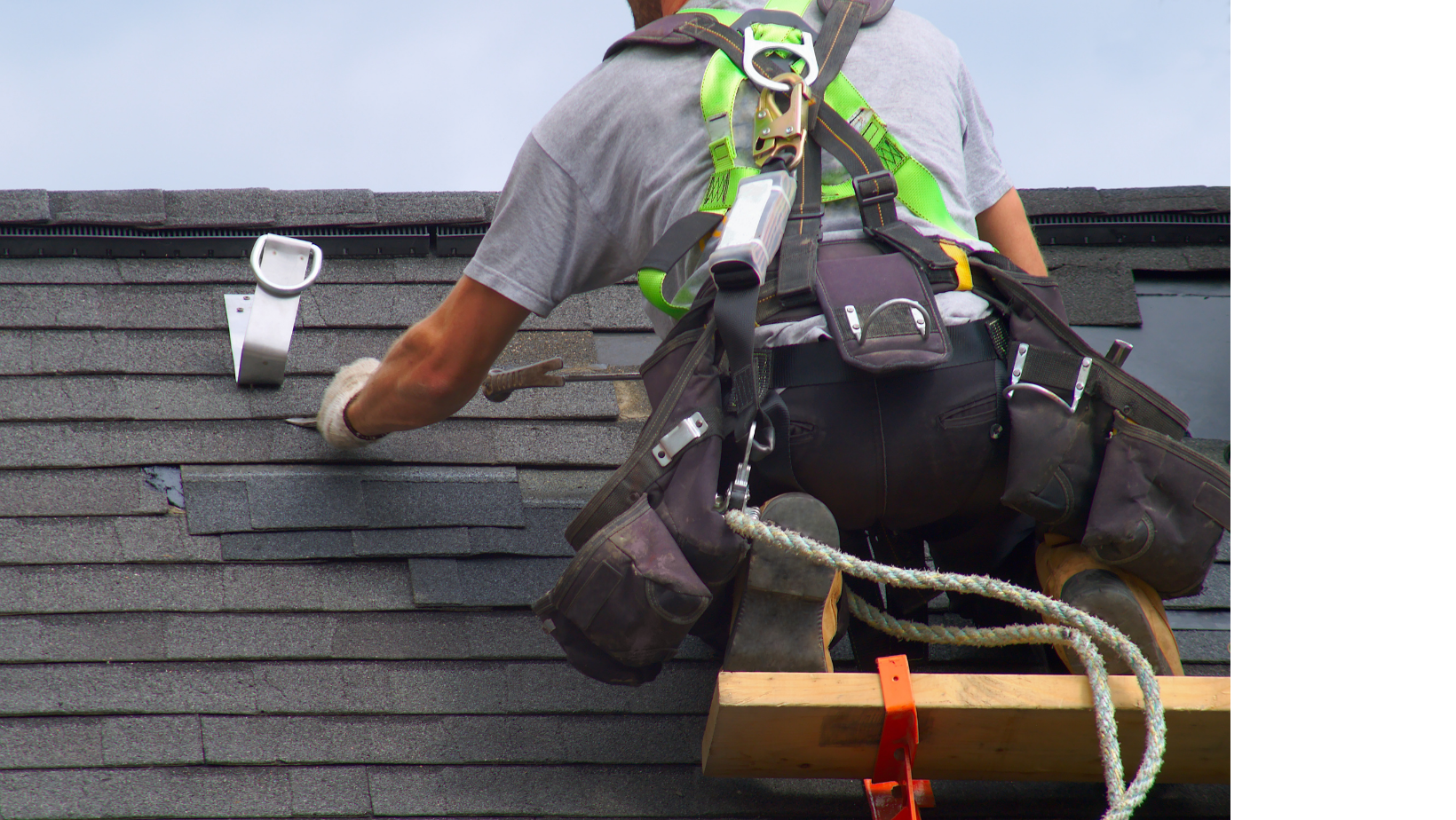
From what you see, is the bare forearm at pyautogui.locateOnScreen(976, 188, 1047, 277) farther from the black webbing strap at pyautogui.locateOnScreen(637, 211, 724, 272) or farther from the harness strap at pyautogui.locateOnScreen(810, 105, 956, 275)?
the black webbing strap at pyautogui.locateOnScreen(637, 211, 724, 272)

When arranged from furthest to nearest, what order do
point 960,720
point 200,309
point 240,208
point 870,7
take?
point 240,208, point 200,309, point 870,7, point 960,720

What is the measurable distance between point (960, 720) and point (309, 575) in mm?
1366

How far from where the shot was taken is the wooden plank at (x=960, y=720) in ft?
5.11

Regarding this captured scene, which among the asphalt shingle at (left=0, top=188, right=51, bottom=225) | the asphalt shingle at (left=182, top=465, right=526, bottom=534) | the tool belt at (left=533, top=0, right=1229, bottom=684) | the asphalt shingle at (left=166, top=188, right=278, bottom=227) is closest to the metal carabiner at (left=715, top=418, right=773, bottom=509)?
the tool belt at (left=533, top=0, right=1229, bottom=684)

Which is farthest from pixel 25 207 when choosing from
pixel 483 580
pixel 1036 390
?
pixel 1036 390

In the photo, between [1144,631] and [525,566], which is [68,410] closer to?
[525,566]

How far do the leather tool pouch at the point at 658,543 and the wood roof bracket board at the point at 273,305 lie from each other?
1.19 m

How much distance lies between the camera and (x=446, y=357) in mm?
2188

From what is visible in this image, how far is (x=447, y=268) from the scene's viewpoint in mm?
2971

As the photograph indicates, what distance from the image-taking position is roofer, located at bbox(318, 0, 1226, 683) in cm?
164

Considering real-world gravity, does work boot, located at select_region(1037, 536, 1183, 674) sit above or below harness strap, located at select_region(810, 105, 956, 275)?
below

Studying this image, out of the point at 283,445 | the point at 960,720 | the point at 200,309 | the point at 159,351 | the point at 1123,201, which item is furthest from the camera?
the point at 1123,201

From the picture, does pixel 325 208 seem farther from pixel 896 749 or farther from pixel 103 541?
pixel 896 749

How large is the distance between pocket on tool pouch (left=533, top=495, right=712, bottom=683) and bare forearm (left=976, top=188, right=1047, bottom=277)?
1183 mm
